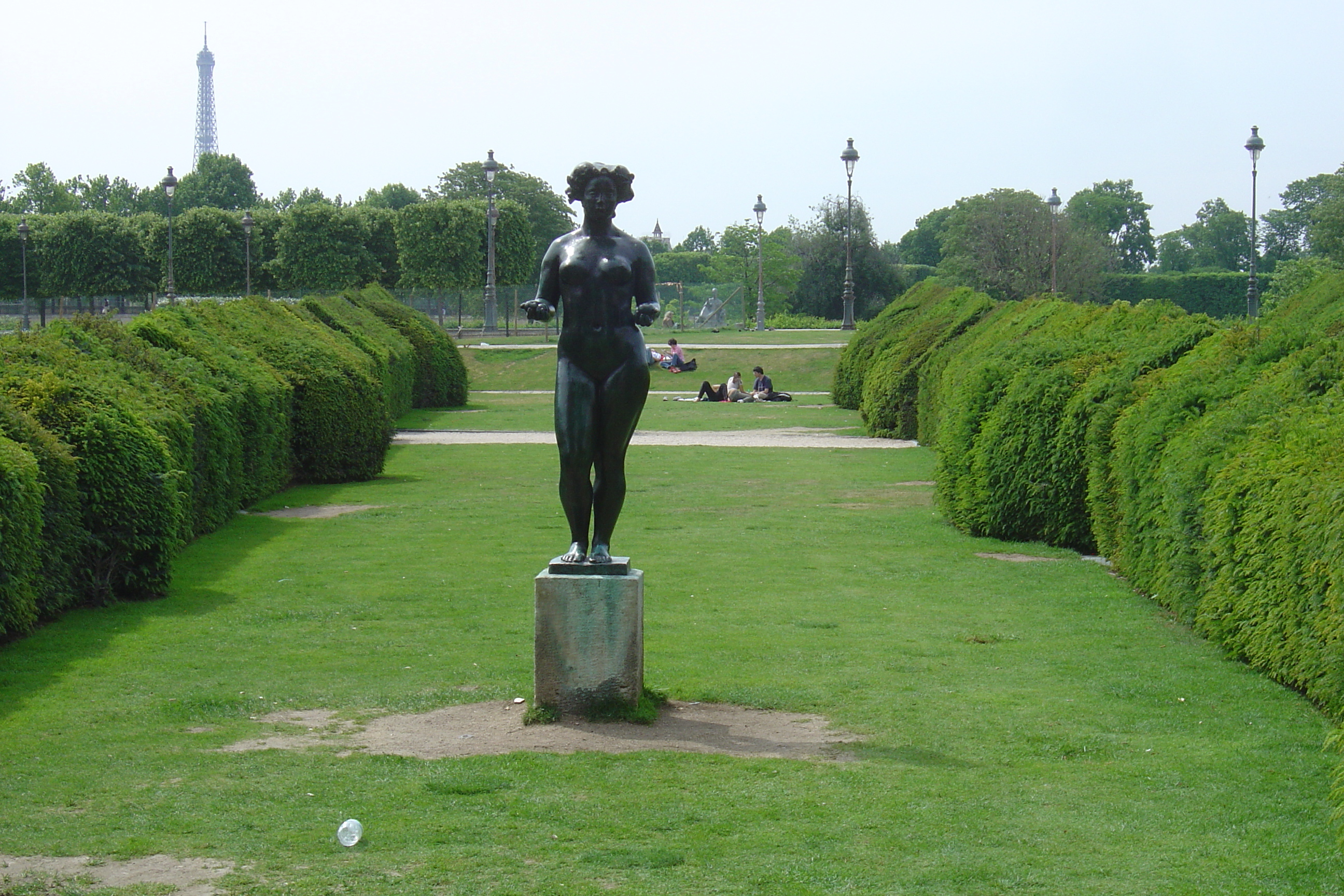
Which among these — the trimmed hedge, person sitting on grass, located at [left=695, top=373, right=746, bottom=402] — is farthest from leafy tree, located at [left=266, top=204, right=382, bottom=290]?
the trimmed hedge

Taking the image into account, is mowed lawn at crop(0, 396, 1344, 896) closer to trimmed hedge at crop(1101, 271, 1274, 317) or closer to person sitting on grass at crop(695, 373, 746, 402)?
person sitting on grass at crop(695, 373, 746, 402)

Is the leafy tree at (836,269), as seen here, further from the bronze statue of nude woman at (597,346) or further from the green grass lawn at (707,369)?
the bronze statue of nude woman at (597,346)

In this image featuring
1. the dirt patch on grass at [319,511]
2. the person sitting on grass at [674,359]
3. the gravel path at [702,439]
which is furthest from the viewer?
the person sitting on grass at [674,359]

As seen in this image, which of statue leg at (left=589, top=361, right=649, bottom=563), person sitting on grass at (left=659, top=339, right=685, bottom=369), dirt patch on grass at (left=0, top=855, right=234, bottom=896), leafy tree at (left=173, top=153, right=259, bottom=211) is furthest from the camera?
leafy tree at (left=173, top=153, right=259, bottom=211)

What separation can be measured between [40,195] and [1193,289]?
261ft

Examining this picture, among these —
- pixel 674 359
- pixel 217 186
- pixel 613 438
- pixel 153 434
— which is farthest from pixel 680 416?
pixel 217 186

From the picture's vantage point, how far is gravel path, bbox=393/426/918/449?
70.6 ft

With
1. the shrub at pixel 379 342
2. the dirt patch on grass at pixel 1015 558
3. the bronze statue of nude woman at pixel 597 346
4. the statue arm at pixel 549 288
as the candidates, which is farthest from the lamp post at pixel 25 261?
the bronze statue of nude woman at pixel 597 346

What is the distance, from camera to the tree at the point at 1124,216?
109 metres

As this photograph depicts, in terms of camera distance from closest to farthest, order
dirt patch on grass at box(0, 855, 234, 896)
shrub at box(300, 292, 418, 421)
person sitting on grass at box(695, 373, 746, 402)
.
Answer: dirt patch on grass at box(0, 855, 234, 896) < shrub at box(300, 292, 418, 421) < person sitting on grass at box(695, 373, 746, 402)

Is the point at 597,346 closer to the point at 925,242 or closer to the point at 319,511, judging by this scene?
the point at 319,511

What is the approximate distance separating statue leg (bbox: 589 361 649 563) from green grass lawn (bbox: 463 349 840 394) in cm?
2787

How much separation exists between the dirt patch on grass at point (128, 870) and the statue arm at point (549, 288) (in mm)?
3115

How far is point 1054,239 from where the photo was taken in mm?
57906
